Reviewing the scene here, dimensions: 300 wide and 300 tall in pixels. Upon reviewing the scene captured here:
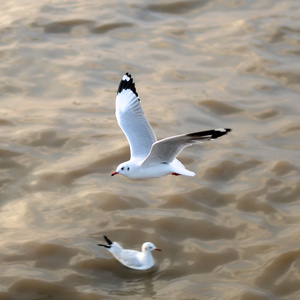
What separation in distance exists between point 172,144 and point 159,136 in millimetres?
2879

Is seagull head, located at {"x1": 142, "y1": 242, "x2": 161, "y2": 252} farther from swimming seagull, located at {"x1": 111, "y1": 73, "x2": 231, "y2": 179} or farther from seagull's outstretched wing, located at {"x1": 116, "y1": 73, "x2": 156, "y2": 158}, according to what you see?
seagull's outstretched wing, located at {"x1": 116, "y1": 73, "x2": 156, "y2": 158}

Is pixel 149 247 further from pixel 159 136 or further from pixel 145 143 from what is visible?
pixel 159 136

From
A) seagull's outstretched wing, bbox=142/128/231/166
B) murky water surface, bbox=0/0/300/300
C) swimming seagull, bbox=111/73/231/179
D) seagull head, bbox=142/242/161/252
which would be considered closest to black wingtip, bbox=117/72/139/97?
swimming seagull, bbox=111/73/231/179

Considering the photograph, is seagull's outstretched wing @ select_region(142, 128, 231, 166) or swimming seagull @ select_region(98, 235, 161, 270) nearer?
seagull's outstretched wing @ select_region(142, 128, 231, 166)

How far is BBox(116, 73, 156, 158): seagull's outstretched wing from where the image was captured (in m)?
7.56

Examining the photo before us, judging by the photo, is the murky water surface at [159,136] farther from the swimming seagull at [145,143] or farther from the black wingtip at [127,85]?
the black wingtip at [127,85]

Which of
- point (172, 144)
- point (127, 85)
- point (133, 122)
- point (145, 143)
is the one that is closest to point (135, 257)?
point (172, 144)

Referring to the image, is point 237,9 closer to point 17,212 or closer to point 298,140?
point 298,140

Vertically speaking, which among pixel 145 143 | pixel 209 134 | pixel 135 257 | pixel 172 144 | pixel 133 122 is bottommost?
pixel 135 257

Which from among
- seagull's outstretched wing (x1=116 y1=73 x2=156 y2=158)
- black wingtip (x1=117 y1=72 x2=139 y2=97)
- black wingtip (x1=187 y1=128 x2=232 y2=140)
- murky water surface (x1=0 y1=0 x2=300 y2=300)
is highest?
black wingtip (x1=187 y1=128 x2=232 y2=140)

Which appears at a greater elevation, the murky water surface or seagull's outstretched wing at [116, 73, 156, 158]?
seagull's outstretched wing at [116, 73, 156, 158]

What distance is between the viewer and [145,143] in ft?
25.0

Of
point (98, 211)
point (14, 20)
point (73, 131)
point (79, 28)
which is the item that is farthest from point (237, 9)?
point (98, 211)

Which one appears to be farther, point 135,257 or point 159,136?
point 159,136
